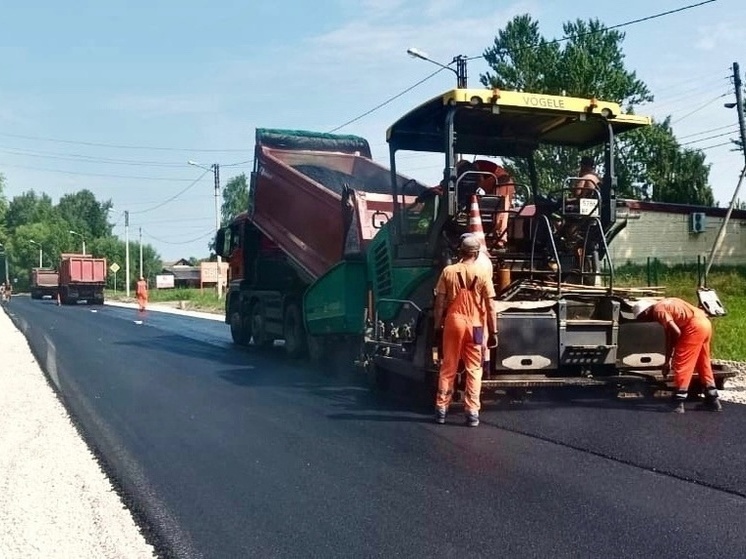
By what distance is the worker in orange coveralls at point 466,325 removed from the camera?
297 inches

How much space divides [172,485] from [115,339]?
13543 mm

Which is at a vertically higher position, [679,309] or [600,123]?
[600,123]

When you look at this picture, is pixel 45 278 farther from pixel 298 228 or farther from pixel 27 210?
pixel 27 210

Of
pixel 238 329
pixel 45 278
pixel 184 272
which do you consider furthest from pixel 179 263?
pixel 238 329

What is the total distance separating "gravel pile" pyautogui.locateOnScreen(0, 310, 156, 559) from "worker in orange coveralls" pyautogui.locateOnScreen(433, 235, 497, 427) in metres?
3.01

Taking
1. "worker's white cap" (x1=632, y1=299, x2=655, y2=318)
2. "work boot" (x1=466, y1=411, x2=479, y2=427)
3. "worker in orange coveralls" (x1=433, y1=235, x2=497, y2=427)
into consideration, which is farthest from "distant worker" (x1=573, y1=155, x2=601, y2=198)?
"work boot" (x1=466, y1=411, x2=479, y2=427)

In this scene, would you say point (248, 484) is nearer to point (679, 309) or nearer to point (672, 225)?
point (679, 309)

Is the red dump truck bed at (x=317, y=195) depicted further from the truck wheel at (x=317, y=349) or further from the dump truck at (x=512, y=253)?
the truck wheel at (x=317, y=349)

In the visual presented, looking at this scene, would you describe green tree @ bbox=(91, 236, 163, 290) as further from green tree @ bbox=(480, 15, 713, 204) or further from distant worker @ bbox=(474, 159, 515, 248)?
distant worker @ bbox=(474, 159, 515, 248)

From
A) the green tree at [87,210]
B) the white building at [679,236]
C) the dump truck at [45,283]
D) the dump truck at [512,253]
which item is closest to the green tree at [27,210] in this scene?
the green tree at [87,210]

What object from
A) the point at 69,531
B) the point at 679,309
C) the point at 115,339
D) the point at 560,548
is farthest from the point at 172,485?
the point at 115,339

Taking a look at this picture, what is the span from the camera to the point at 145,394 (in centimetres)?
998

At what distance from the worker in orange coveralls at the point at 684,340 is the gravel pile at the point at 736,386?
995 mm

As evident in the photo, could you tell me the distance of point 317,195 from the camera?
41.1ft
